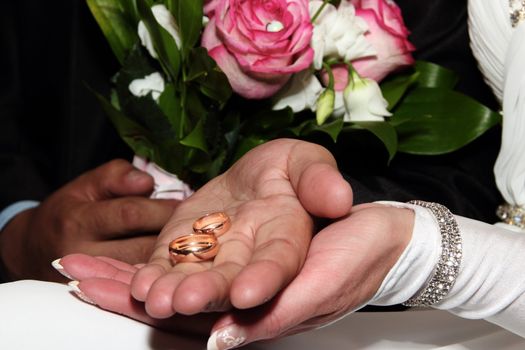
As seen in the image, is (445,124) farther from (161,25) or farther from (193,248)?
(193,248)

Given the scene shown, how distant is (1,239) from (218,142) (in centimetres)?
58

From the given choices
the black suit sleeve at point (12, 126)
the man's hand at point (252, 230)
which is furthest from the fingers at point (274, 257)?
the black suit sleeve at point (12, 126)

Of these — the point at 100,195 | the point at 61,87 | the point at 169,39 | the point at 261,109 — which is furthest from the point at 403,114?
the point at 61,87

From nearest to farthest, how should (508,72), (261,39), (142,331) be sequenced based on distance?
(142,331), (261,39), (508,72)

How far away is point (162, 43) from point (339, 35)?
0.21 metres

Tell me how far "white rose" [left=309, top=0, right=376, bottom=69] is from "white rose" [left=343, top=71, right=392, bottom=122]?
0.10 ft

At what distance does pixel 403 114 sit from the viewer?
100 cm

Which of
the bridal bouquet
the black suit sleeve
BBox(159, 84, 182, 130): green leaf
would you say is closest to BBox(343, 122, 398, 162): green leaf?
the bridal bouquet

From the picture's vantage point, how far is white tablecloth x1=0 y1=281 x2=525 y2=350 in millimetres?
661

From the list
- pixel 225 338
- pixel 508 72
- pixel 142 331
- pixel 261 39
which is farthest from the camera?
pixel 508 72

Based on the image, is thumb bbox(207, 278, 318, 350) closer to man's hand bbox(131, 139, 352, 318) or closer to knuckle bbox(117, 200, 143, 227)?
man's hand bbox(131, 139, 352, 318)

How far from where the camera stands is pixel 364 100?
0.90m

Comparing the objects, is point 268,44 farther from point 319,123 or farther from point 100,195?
point 100,195

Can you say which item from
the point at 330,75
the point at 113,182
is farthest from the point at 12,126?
the point at 330,75
